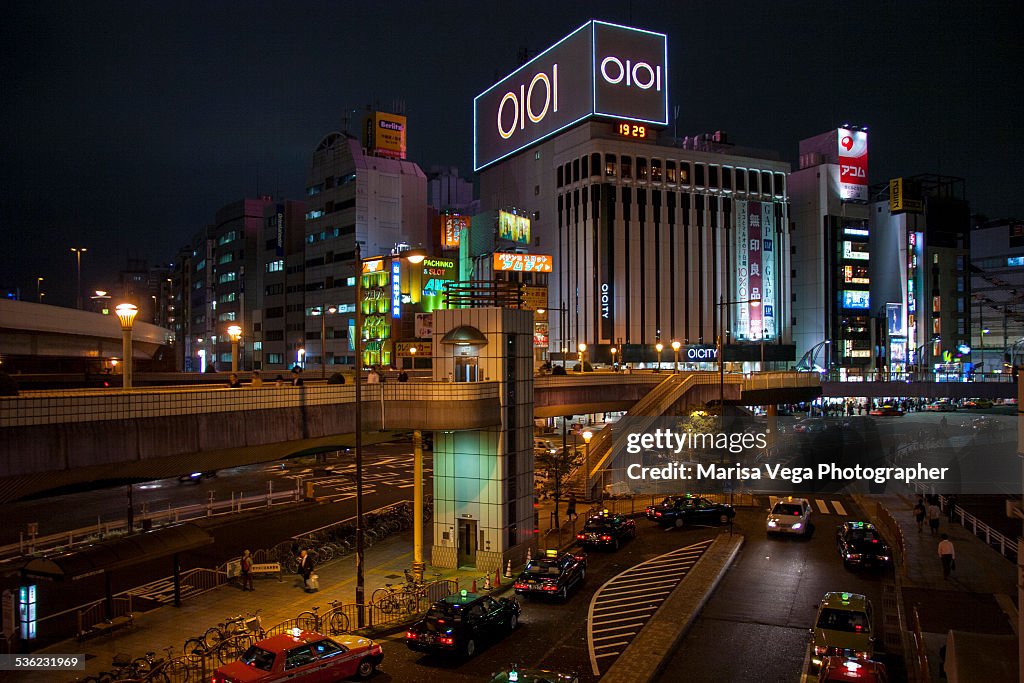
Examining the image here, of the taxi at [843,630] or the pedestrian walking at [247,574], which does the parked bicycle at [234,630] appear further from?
the taxi at [843,630]

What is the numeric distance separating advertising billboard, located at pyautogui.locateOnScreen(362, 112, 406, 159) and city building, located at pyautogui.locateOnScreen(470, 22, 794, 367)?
21818 millimetres

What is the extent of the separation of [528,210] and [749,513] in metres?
78.7

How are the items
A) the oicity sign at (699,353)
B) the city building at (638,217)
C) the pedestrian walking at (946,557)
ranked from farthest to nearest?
the oicity sign at (699,353) < the city building at (638,217) < the pedestrian walking at (946,557)

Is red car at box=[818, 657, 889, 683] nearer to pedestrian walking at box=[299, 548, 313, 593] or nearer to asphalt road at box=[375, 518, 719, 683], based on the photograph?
asphalt road at box=[375, 518, 719, 683]

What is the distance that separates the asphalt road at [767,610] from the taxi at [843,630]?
0.94 m

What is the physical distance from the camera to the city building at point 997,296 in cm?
14550

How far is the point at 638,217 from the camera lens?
100 meters

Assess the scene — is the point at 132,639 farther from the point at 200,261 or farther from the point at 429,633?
the point at 200,261

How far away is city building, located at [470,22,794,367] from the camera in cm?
9900

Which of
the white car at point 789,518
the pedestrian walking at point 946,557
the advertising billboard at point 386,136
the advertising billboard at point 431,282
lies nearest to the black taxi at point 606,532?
the white car at point 789,518

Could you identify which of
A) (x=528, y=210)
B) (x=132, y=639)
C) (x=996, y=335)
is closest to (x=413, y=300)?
(x=528, y=210)

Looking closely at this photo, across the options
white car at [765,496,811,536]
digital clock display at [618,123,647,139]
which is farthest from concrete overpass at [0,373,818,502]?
digital clock display at [618,123,647,139]

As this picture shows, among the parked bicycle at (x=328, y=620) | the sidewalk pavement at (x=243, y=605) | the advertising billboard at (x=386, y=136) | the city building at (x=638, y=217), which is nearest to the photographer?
the sidewalk pavement at (x=243, y=605)

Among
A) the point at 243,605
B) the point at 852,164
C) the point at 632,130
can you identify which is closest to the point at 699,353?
the point at 632,130
